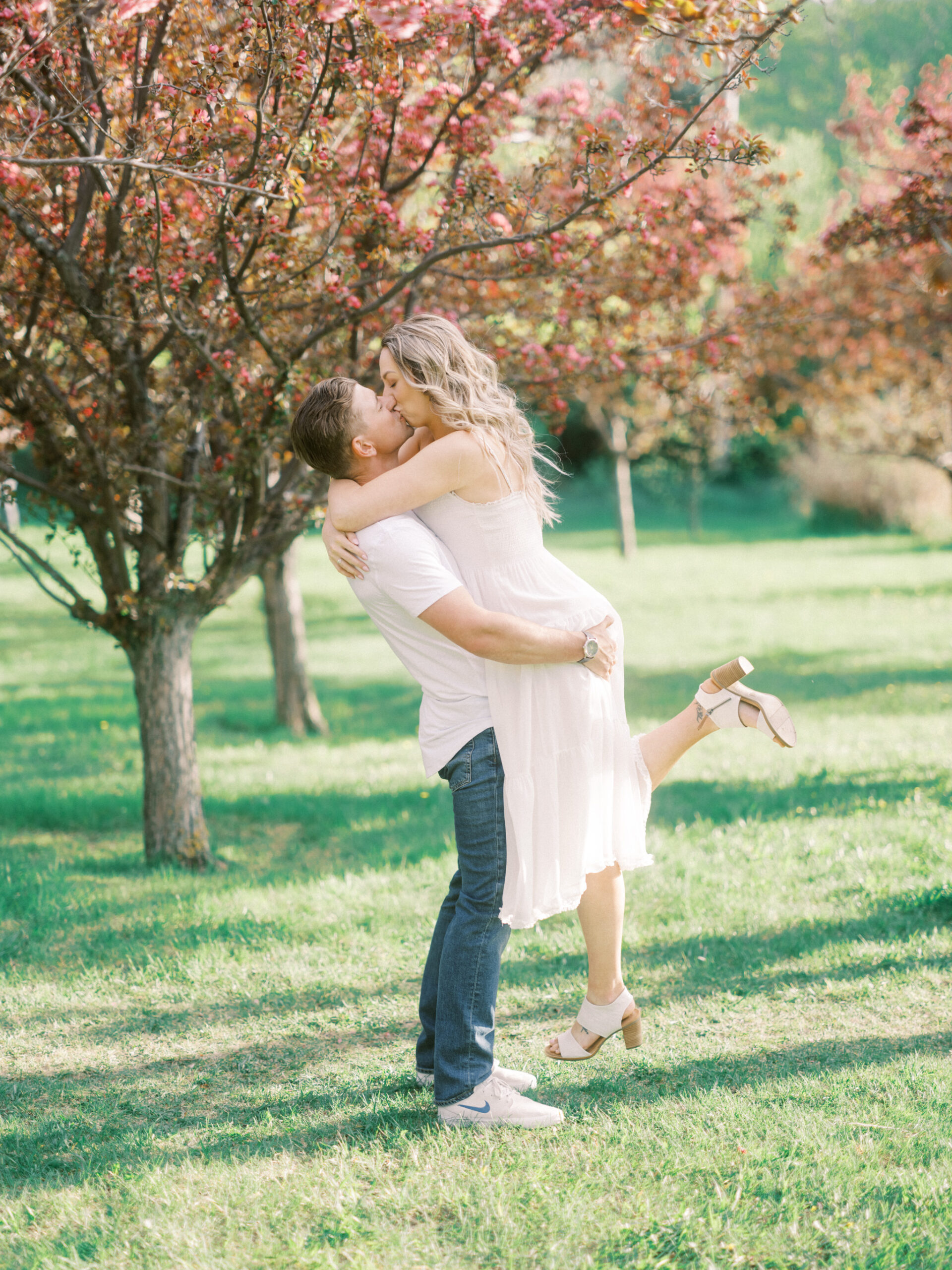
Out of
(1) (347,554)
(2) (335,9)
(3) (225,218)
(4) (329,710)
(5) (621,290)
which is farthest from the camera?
(4) (329,710)

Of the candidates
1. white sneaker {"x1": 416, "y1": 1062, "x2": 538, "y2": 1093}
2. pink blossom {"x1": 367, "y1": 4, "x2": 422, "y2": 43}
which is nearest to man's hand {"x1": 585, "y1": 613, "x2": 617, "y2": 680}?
white sneaker {"x1": 416, "y1": 1062, "x2": 538, "y2": 1093}

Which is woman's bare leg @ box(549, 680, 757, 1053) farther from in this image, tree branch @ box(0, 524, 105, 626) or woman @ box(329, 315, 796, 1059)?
tree branch @ box(0, 524, 105, 626)

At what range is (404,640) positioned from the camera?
2.96 meters

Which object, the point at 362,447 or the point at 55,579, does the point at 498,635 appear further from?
the point at 55,579

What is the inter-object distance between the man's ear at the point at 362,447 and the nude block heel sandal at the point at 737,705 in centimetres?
119

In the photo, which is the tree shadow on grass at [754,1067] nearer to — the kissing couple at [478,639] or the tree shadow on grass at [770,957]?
the kissing couple at [478,639]

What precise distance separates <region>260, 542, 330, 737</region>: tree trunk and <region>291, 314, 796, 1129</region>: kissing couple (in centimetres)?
545

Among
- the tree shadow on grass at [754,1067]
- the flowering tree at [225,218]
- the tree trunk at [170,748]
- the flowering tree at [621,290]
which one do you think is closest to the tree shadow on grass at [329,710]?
the tree trunk at [170,748]

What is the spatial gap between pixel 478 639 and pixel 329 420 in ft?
2.21

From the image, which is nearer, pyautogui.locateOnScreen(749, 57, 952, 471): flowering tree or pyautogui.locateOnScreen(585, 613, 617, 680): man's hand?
pyautogui.locateOnScreen(585, 613, 617, 680): man's hand

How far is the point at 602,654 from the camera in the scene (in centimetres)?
294

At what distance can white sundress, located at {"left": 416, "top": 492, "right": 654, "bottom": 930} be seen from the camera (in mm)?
2877

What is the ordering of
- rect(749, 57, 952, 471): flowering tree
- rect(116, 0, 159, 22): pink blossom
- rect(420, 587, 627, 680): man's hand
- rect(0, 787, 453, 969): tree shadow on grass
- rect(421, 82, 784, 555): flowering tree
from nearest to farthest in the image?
rect(420, 587, 627, 680): man's hand → rect(116, 0, 159, 22): pink blossom → rect(0, 787, 453, 969): tree shadow on grass → rect(421, 82, 784, 555): flowering tree → rect(749, 57, 952, 471): flowering tree

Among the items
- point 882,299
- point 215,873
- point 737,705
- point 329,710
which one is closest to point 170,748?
point 215,873
